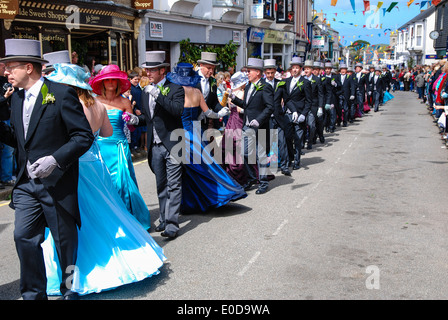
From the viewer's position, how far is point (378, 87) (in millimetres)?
24984

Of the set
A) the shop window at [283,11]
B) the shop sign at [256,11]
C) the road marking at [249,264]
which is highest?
the shop window at [283,11]

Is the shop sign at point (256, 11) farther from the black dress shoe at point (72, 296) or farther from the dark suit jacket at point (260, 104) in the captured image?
the black dress shoe at point (72, 296)

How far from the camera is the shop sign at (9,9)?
42.5 ft

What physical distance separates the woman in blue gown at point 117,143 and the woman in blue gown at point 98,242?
1.33 meters

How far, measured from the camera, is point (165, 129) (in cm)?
607

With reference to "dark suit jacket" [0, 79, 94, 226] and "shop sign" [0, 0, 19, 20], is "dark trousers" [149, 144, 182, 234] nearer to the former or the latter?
"dark suit jacket" [0, 79, 94, 226]

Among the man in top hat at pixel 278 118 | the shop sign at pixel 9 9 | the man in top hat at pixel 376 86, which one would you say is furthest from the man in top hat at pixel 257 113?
the man in top hat at pixel 376 86

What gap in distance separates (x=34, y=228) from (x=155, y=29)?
1835 cm

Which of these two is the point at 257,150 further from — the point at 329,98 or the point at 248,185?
the point at 329,98
